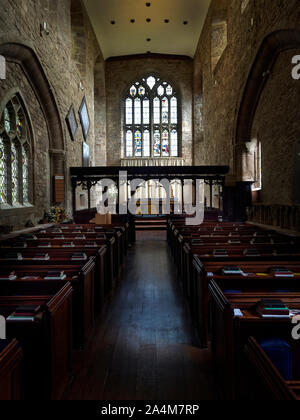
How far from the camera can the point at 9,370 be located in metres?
1.38

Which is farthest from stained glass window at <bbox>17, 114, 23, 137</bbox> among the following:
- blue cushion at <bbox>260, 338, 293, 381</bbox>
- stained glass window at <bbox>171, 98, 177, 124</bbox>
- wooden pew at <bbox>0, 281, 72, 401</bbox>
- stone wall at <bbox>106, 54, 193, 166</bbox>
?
A: stained glass window at <bbox>171, 98, 177, 124</bbox>

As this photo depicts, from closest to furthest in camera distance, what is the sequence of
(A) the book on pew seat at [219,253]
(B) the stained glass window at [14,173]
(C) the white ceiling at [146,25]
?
(A) the book on pew seat at [219,253] < (B) the stained glass window at [14,173] < (C) the white ceiling at [146,25]

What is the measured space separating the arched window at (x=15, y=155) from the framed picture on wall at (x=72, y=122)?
248 centimetres

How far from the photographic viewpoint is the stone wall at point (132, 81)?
18375 millimetres

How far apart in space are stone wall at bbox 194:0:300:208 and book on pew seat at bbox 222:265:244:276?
5082 millimetres

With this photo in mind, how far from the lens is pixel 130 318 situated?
3.61 metres

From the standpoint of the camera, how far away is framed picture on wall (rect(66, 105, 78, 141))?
10336 millimetres

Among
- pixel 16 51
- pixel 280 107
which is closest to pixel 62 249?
pixel 16 51

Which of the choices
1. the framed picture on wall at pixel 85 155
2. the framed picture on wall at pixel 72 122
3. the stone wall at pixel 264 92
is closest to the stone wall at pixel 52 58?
the framed picture on wall at pixel 72 122

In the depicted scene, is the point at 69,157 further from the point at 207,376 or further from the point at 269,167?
the point at 207,376

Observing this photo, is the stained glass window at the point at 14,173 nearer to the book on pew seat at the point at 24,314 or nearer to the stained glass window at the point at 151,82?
the book on pew seat at the point at 24,314

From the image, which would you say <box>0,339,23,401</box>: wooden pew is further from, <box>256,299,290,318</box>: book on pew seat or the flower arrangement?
the flower arrangement

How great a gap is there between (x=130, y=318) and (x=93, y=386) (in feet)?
4.45

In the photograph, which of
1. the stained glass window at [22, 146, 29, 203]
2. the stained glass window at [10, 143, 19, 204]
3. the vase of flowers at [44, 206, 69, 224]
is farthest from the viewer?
the vase of flowers at [44, 206, 69, 224]
